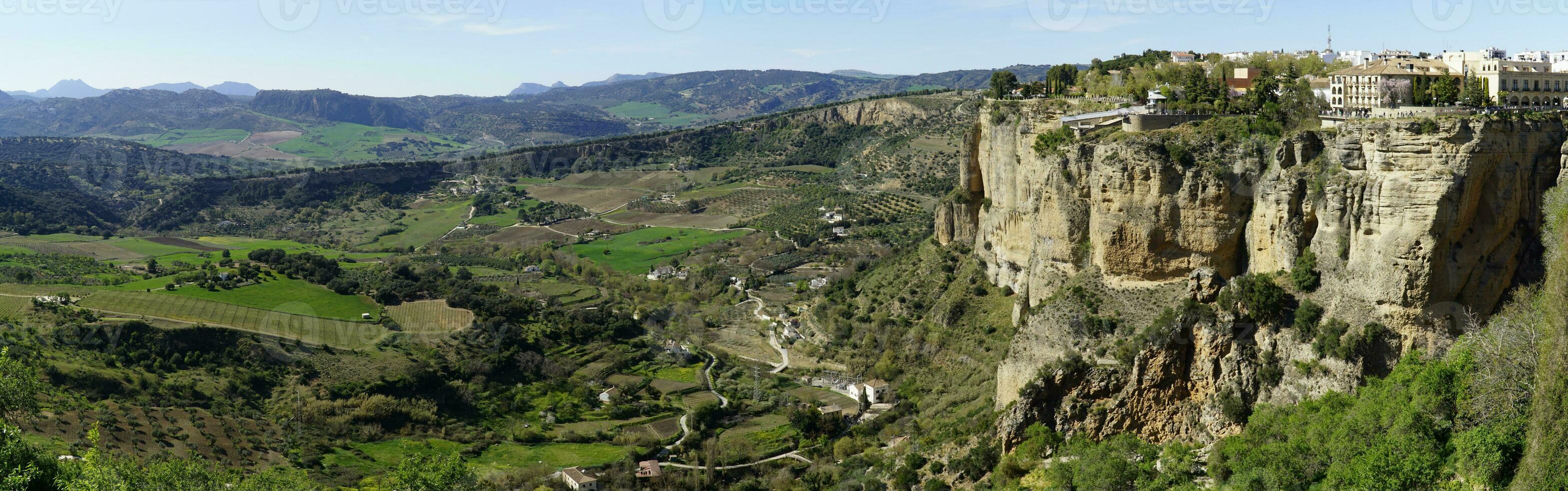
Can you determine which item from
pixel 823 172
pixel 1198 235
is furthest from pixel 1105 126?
Answer: pixel 823 172

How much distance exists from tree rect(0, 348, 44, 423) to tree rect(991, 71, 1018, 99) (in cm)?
3681

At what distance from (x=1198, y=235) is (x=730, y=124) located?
125 metres

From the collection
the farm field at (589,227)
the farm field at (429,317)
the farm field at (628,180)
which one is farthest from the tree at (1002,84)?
the farm field at (628,180)

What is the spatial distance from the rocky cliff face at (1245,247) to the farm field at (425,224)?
74.8 metres

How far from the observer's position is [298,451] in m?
43.7

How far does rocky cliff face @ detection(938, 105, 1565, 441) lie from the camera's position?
2520 cm

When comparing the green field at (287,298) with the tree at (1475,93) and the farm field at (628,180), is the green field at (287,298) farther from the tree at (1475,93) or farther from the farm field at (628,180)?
the farm field at (628,180)

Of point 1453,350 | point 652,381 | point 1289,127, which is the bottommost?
point 652,381

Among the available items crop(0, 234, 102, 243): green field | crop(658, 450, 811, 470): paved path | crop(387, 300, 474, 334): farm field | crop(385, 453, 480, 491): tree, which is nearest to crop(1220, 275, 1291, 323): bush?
crop(658, 450, 811, 470): paved path

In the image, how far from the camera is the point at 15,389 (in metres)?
28.6

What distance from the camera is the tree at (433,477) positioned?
106ft

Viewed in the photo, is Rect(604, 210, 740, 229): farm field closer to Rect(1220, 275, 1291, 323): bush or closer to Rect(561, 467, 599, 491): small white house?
Rect(561, 467, 599, 491): small white house

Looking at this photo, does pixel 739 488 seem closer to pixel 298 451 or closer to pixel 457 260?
pixel 298 451

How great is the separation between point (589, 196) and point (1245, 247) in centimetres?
Answer: 9582
